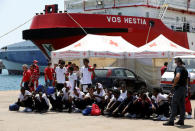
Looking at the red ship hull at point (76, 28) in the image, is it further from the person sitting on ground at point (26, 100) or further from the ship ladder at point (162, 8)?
the person sitting on ground at point (26, 100)

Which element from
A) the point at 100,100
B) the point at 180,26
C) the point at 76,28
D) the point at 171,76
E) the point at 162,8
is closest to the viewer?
the point at 100,100

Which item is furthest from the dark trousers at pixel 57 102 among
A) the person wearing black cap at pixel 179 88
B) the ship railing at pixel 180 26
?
the ship railing at pixel 180 26

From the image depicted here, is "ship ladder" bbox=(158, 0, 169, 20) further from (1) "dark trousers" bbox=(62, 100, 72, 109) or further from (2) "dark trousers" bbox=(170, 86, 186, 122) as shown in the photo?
(2) "dark trousers" bbox=(170, 86, 186, 122)

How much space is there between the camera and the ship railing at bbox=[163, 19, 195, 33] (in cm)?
2964

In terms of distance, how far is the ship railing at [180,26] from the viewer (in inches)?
1167

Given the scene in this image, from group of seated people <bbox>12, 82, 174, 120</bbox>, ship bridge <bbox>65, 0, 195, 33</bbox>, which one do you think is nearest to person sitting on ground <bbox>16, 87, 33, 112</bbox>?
group of seated people <bbox>12, 82, 174, 120</bbox>

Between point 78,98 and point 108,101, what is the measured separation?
3.47ft

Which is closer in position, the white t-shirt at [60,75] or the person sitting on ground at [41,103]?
the person sitting on ground at [41,103]

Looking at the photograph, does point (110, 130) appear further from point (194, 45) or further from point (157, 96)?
point (194, 45)

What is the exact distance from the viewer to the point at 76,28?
77.0ft

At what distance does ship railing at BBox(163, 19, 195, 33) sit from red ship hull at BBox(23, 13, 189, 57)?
395 centimetres

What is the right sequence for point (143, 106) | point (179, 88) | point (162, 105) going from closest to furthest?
1. point (179, 88)
2. point (162, 105)
3. point (143, 106)

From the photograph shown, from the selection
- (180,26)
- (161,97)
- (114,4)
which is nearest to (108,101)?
(161,97)

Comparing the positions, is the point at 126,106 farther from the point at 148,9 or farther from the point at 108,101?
the point at 148,9
